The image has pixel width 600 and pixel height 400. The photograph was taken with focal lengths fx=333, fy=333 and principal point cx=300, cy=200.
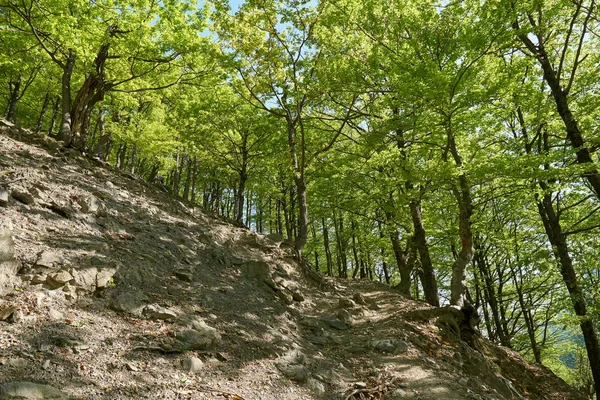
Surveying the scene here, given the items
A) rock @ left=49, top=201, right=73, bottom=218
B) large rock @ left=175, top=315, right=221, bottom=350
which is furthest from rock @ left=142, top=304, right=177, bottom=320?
rock @ left=49, top=201, right=73, bottom=218

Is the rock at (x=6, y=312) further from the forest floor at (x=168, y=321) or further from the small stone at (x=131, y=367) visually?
the small stone at (x=131, y=367)

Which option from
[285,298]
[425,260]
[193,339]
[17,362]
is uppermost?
[425,260]

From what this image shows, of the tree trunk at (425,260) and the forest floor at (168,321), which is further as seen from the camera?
the tree trunk at (425,260)

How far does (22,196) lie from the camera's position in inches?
241

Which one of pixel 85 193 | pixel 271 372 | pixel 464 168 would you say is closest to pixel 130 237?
pixel 85 193

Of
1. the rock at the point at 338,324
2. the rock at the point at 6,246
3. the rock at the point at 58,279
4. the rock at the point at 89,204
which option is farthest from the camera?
the rock at the point at 338,324

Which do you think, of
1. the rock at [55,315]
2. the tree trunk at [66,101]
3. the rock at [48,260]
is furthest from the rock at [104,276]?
the tree trunk at [66,101]

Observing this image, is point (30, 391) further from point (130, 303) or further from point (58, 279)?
→ point (130, 303)

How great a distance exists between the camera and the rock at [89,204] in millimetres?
7215

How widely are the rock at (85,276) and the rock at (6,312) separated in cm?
95

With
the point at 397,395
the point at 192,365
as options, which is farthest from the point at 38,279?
the point at 397,395

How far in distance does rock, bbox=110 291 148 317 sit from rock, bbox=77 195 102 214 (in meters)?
2.86

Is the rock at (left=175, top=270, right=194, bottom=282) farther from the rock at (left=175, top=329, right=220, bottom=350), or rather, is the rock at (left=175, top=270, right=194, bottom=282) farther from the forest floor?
the rock at (left=175, top=329, right=220, bottom=350)

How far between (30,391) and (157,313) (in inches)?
90.2
